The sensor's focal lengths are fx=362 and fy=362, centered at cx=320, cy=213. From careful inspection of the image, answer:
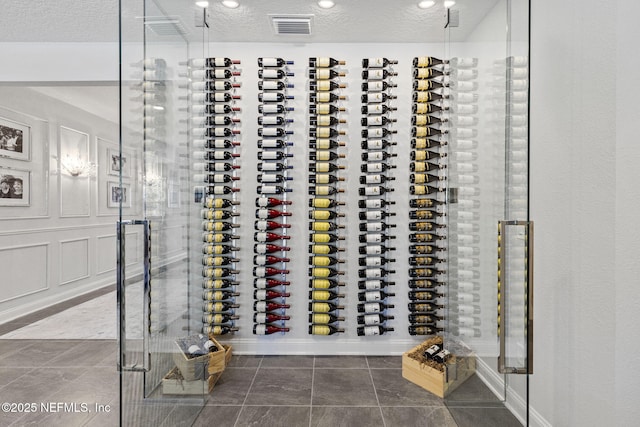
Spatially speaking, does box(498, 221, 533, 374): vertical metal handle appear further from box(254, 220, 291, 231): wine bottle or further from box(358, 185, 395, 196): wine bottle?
box(254, 220, 291, 231): wine bottle

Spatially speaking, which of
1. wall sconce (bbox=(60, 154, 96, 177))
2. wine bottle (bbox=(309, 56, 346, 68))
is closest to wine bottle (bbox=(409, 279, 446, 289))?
wine bottle (bbox=(309, 56, 346, 68))

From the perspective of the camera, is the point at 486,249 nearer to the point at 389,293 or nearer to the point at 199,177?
the point at 389,293

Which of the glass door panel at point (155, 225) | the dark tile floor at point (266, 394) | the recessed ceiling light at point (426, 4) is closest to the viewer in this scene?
the glass door panel at point (155, 225)

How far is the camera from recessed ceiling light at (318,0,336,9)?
259 cm

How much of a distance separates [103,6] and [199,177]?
1.71 metres

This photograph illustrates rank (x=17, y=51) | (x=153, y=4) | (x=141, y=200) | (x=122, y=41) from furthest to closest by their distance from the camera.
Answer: (x=17, y=51), (x=153, y=4), (x=141, y=200), (x=122, y=41)

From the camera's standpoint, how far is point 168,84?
1.95 m

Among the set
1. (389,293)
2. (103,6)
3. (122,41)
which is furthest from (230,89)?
(389,293)

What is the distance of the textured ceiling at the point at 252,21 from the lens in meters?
2.65

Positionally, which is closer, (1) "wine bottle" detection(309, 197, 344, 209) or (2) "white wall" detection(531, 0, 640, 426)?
(2) "white wall" detection(531, 0, 640, 426)

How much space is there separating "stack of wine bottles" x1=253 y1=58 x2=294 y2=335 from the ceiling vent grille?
1.03m

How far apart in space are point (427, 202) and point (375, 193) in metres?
0.45

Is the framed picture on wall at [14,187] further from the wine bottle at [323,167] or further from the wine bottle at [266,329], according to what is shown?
the wine bottle at [323,167]

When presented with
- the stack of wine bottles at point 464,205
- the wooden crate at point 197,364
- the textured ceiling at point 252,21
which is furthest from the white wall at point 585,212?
the wooden crate at point 197,364
